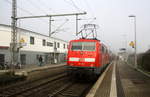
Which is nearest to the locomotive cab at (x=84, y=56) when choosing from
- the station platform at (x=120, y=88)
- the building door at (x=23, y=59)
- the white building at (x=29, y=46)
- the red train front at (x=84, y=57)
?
the red train front at (x=84, y=57)

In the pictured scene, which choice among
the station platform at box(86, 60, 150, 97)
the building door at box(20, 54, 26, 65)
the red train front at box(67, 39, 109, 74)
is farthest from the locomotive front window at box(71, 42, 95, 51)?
the building door at box(20, 54, 26, 65)

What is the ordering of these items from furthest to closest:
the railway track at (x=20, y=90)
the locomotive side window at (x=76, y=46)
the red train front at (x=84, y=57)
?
the locomotive side window at (x=76, y=46) < the red train front at (x=84, y=57) < the railway track at (x=20, y=90)

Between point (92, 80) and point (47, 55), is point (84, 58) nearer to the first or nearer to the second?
point (92, 80)

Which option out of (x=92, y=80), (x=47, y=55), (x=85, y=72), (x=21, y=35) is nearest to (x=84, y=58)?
(x=85, y=72)

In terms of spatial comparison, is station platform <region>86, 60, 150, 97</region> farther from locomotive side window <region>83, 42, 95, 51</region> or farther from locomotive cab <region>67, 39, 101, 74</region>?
locomotive side window <region>83, 42, 95, 51</region>

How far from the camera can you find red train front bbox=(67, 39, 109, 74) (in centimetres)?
1181

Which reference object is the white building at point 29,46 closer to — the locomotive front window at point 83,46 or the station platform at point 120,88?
the locomotive front window at point 83,46

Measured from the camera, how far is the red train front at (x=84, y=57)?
1181cm

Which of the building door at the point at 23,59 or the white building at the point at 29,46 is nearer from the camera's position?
the white building at the point at 29,46

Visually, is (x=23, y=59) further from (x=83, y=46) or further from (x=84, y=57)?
(x=84, y=57)

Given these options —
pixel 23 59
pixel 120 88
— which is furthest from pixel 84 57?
pixel 23 59

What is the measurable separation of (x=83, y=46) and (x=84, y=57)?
948 millimetres

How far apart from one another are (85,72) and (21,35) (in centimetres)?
1748

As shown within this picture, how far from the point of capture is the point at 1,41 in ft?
73.8
